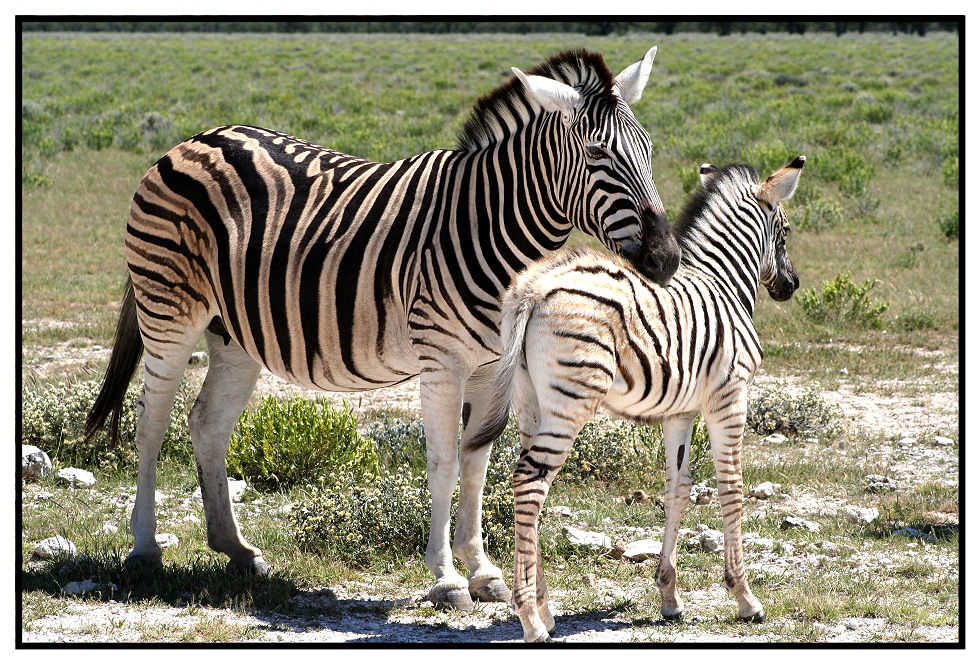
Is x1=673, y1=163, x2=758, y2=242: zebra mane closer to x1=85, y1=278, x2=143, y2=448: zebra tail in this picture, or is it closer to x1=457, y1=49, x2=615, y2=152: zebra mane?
x1=457, y1=49, x2=615, y2=152: zebra mane

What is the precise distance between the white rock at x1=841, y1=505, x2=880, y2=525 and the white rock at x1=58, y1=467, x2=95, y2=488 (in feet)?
16.6

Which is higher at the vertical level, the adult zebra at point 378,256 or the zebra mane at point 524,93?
the zebra mane at point 524,93

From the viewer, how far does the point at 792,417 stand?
8.77 m

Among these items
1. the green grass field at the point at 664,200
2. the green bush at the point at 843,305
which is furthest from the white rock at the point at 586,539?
the green bush at the point at 843,305

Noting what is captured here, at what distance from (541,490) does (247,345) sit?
2.23m

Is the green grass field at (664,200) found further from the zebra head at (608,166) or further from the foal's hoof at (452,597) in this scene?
the zebra head at (608,166)

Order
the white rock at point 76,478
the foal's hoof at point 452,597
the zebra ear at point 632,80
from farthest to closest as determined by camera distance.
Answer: the white rock at point 76,478
the foal's hoof at point 452,597
the zebra ear at point 632,80

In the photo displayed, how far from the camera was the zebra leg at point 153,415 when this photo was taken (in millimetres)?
6156

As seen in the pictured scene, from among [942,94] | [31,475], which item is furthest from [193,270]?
[942,94]

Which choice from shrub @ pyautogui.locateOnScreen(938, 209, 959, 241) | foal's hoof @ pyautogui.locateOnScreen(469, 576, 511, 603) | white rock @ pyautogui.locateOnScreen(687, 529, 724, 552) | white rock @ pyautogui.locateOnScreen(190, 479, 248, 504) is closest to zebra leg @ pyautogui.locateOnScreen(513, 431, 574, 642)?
foal's hoof @ pyautogui.locateOnScreen(469, 576, 511, 603)

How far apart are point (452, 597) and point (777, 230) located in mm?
2587

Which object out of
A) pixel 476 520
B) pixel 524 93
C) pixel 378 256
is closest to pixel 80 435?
pixel 378 256

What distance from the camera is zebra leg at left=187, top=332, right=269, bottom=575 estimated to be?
6.20m

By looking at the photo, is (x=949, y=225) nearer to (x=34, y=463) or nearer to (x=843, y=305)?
(x=843, y=305)
